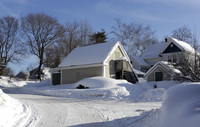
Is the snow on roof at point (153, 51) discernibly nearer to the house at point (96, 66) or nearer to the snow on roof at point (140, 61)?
the snow on roof at point (140, 61)

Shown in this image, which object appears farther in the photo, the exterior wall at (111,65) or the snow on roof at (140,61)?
the snow on roof at (140,61)

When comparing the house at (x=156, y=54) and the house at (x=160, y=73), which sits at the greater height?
the house at (x=156, y=54)

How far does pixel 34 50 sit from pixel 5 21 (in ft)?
24.4

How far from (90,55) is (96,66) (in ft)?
10.2

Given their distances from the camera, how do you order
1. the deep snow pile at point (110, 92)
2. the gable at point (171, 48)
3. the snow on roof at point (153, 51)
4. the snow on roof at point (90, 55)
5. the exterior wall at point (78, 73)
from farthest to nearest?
the snow on roof at point (153, 51) → the gable at point (171, 48) → the snow on roof at point (90, 55) → the exterior wall at point (78, 73) → the deep snow pile at point (110, 92)

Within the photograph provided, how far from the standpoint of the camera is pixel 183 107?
16.6 ft

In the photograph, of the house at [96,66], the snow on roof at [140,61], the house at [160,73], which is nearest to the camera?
the house at [96,66]

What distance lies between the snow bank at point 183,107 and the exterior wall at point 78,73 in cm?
2013

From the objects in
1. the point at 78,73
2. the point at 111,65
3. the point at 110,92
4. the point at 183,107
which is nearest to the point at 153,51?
the point at 111,65

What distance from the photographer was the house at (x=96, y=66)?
2650 centimetres

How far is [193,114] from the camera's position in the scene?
15.0 ft

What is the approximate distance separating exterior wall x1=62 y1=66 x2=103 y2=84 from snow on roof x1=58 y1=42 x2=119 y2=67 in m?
0.81

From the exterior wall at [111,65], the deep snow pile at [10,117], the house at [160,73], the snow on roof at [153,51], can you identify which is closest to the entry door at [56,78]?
the exterior wall at [111,65]

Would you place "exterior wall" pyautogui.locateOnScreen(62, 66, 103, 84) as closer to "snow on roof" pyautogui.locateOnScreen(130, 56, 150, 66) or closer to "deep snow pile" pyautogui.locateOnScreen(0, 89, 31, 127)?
"deep snow pile" pyautogui.locateOnScreen(0, 89, 31, 127)
